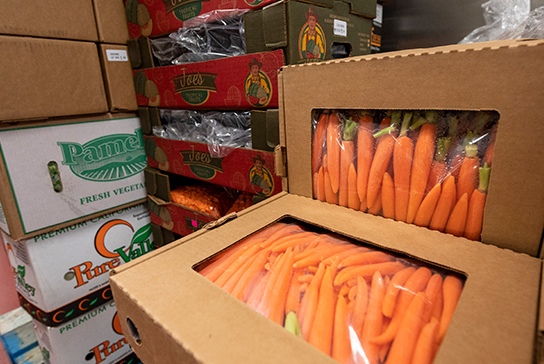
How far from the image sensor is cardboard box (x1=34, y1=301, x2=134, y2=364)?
1.19 metres

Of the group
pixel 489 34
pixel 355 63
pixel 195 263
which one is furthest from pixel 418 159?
pixel 489 34

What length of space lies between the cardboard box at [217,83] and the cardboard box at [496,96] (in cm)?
30

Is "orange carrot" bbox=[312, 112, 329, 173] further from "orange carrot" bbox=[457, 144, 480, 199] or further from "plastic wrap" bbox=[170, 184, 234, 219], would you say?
"plastic wrap" bbox=[170, 184, 234, 219]

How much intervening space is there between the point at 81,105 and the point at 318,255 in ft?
3.56

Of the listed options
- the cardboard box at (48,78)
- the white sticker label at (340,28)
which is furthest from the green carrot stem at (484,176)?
the cardboard box at (48,78)

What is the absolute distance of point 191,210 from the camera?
123 cm

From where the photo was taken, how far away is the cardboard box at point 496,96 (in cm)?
42

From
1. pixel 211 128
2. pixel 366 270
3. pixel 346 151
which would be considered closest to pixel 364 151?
pixel 346 151

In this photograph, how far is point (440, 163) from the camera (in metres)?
0.54

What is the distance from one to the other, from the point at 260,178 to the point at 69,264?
2.82 ft

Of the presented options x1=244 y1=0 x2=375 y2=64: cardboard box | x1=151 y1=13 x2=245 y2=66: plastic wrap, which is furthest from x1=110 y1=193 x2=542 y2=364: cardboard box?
x1=151 y1=13 x2=245 y2=66: plastic wrap

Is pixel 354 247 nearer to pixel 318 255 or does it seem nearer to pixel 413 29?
pixel 318 255

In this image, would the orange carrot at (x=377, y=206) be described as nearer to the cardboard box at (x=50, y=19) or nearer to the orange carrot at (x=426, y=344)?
the orange carrot at (x=426, y=344)

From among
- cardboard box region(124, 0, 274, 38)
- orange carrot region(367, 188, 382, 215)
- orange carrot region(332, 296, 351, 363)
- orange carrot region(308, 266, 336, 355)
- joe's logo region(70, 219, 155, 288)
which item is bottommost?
joe's logo region(70, 219, 155, 288)
